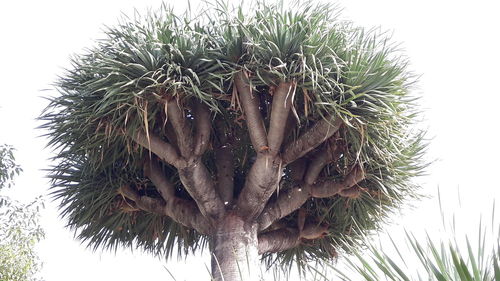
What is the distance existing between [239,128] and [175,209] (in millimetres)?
782

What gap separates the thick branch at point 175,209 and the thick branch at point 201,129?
51 centimetres

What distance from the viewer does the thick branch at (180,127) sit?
416 cm

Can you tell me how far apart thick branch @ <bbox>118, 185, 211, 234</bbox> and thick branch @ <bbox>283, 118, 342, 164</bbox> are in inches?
30.6

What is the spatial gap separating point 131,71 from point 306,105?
3.77 feet

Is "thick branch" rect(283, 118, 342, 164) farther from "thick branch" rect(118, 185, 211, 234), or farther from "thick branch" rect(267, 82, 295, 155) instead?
"thick branch" rect(118, 185, 211, 234)

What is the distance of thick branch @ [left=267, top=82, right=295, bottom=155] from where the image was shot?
4059 mm

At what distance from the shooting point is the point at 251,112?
4.18 meters

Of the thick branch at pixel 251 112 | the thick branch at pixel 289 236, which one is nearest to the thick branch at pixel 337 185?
the thick branch at pixel 289 236

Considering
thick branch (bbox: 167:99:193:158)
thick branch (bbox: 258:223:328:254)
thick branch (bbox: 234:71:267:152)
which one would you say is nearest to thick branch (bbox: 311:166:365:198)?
thick branch (bbox: 258:223:328:254)

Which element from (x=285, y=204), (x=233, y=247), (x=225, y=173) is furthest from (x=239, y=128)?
(x=233, y=247)

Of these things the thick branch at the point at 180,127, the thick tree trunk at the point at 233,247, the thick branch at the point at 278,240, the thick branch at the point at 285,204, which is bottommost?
the thick tree trunk at the point at 233,247

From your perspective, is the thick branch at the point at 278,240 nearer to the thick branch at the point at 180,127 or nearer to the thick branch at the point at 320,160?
the thick branch at the point at 320,160

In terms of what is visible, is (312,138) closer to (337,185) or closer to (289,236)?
(337,185)

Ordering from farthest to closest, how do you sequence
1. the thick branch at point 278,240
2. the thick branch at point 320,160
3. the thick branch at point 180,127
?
1. the thick branch at point 278,240
2. the thick branch at point 320,160
3. the thick branch at point 180,127
